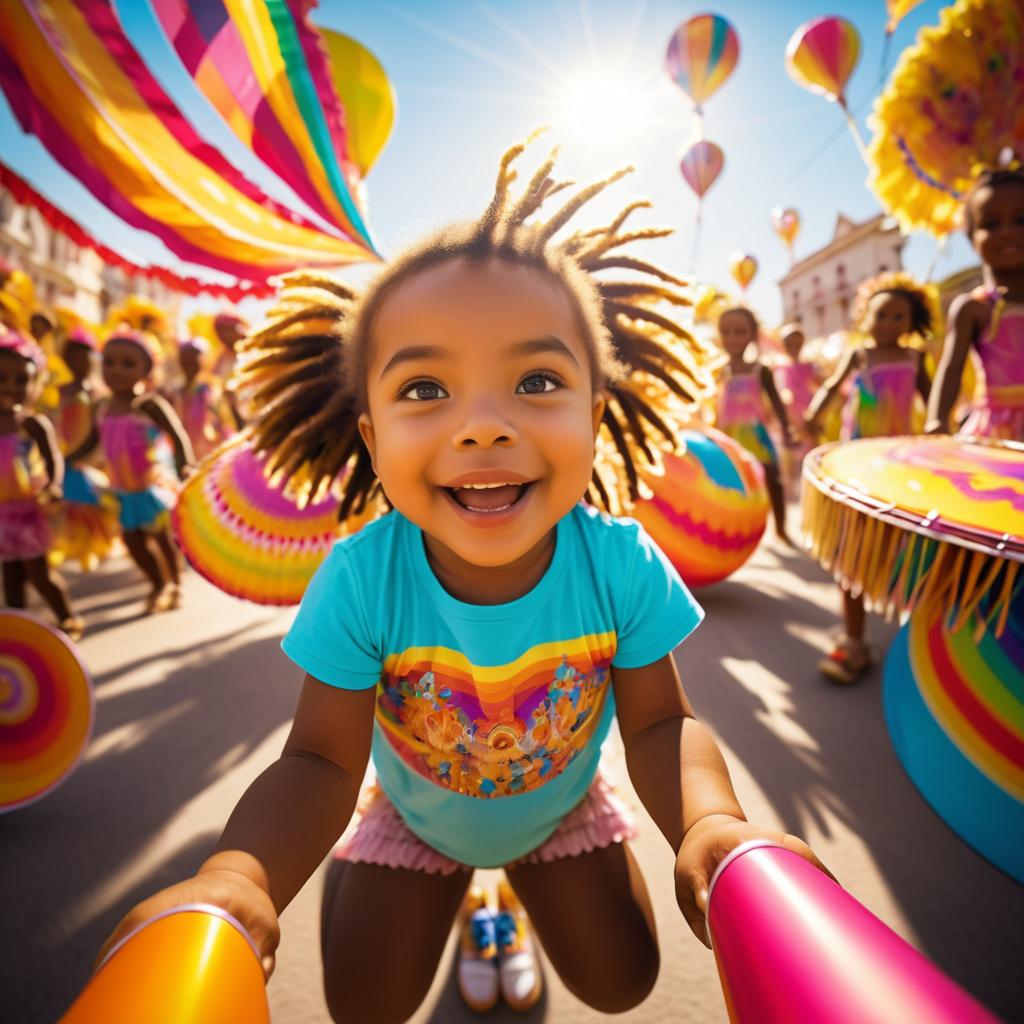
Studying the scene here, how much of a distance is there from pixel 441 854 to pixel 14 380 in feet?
11.0

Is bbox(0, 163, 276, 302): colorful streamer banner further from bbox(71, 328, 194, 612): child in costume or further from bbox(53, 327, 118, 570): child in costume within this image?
bbox(53, 327, 118, 570): child in costume

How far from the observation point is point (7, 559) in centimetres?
312

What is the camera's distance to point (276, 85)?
1.97m

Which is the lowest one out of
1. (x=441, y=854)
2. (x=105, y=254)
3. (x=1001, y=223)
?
(x=441, y=854)

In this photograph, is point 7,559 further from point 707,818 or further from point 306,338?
point 707,818

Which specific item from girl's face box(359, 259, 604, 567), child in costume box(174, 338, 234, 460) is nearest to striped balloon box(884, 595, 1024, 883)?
girl's face box(359, 259, 604, 567)

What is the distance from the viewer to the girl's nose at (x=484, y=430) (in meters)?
0.77

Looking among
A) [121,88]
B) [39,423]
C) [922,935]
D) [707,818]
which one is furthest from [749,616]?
[39,423]

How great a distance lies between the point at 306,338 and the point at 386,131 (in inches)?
81.7

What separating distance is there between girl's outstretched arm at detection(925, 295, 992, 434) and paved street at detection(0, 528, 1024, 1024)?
1.15m

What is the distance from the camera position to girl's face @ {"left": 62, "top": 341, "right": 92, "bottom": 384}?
4598 mm

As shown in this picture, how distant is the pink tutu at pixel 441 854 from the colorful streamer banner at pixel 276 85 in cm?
169

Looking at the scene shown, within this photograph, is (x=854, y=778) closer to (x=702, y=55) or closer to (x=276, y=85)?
(x=276, y=85)

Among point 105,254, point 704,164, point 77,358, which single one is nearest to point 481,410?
point 105,254
